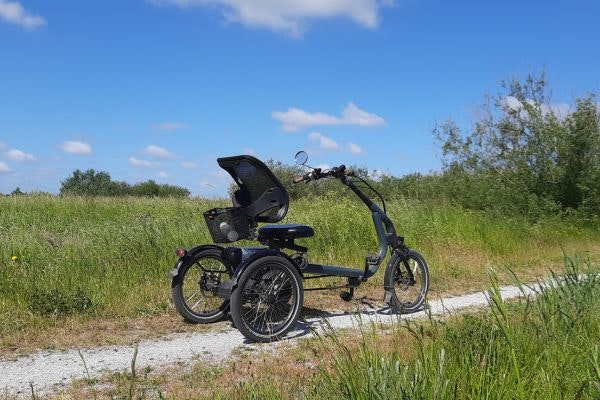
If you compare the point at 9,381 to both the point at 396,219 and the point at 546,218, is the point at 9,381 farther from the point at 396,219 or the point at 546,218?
the point at 546,218

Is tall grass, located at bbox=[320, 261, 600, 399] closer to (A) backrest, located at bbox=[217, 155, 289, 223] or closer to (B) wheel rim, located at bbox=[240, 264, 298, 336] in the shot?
(B) wheel rim, located at bbox=[240, 264, 298, 336]

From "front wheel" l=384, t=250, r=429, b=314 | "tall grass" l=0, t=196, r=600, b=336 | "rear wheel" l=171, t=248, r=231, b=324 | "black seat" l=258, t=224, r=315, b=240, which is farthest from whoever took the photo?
"front wheel" l=384, t=250, r=429, b=314

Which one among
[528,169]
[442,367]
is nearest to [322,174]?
[442,367]

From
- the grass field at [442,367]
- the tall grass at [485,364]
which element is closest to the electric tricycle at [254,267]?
the grass field at [442,367]

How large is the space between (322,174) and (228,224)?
4.00 ft

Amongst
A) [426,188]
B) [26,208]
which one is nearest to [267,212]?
[426,188]

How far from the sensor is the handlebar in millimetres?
6122

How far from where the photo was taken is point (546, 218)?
53.0 ft

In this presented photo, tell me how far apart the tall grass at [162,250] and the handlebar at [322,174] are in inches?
80.2

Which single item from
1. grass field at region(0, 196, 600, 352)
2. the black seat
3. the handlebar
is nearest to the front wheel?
grass field at region(0, 196, 600, 352)

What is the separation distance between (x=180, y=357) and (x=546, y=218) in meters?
13.7

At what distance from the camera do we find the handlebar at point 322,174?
20.1 feet

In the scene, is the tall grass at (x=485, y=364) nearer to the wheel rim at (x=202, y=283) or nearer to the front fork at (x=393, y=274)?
the front fork at (x=393, y=274)

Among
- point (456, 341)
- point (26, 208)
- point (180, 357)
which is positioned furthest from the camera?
point (26, 208)
